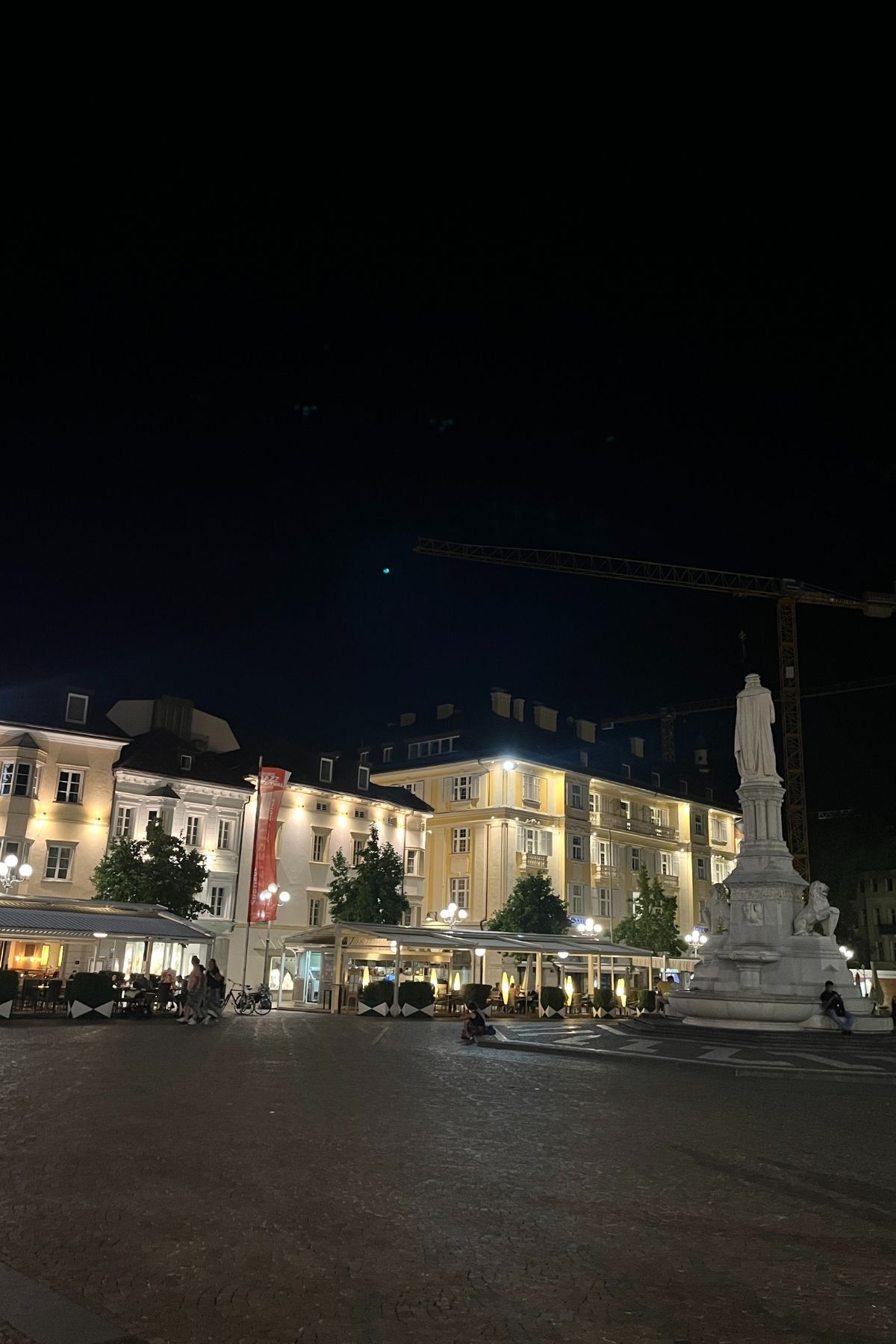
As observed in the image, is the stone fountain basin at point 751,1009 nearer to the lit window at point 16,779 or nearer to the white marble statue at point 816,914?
the white marble statue at point 816,914

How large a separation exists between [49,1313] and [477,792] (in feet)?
196

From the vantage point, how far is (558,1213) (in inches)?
297

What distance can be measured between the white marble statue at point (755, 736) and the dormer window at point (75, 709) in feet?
106

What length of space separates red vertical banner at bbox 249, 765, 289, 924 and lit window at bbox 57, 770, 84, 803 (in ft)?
27.9

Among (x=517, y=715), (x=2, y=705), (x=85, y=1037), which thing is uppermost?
(x=517, y=715)

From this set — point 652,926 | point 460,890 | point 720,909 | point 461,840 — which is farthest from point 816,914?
point 461,840

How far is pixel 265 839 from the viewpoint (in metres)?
49.1

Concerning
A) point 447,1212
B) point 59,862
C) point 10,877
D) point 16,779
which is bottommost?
point 447,1212

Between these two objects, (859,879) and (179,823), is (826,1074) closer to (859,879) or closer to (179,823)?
(179,823)

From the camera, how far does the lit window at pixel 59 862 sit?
46.6 metres

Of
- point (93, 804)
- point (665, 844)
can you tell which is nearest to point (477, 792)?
point (665, 844)

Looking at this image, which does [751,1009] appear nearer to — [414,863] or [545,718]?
[414,863]

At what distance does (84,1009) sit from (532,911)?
29992 millimetres

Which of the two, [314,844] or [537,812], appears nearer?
[314,844]
